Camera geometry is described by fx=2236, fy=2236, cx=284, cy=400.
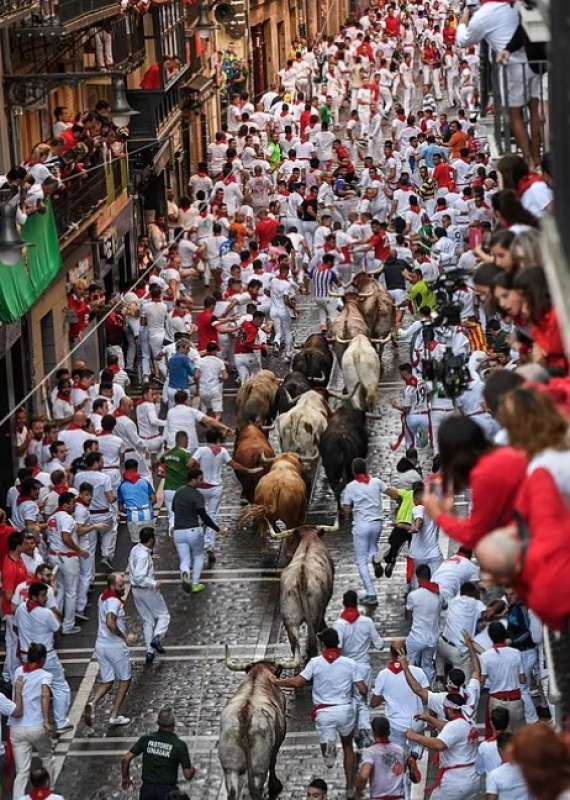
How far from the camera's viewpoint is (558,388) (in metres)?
9.48

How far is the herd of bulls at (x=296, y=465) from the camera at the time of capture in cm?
1719

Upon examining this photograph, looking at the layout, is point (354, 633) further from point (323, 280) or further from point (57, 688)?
point (323, 280)

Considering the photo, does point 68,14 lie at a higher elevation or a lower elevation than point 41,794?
higher

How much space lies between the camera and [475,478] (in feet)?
28.1

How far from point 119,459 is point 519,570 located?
16.9 meters

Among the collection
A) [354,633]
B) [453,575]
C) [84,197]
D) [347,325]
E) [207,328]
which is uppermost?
[354,633]

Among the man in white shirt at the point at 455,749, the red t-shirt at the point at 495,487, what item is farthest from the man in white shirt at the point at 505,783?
the red t-shirt at the point at 495,487

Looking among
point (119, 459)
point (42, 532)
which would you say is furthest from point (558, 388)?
point (119, 459)

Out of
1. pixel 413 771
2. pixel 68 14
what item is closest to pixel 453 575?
pixel 413 771

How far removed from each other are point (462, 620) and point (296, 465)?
5.81m

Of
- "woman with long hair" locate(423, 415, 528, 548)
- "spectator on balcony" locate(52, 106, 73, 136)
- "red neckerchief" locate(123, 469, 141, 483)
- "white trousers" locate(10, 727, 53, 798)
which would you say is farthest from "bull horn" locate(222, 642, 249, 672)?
"spectator on balcony" locate(52, 106, 73, 136)

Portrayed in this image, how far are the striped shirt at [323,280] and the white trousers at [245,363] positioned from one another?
3.20 meters

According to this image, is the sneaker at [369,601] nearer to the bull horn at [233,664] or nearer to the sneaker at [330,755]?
the bull horn at [233,664]

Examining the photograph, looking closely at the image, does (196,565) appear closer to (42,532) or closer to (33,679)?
(42,532)
